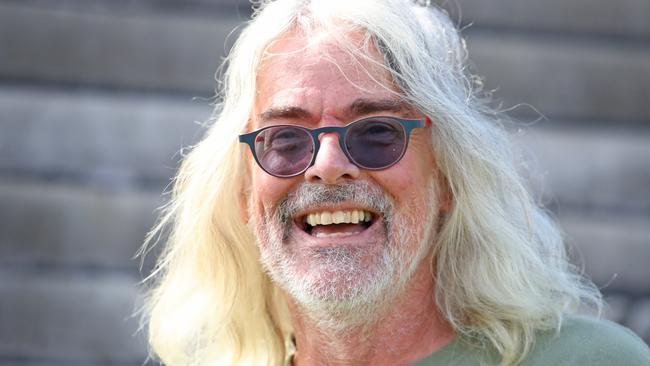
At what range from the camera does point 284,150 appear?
8.34ft

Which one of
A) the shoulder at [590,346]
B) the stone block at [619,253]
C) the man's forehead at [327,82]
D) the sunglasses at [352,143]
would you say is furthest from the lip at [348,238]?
the stone block at [619,253]

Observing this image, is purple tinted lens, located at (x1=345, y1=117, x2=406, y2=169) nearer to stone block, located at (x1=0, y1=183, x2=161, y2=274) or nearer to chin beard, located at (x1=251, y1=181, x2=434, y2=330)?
chin beard, located at (x1=251, y1=181, x2=434, y2=330)

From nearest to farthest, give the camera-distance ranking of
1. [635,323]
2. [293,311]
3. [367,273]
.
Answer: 1. [367,273]
2. [293,311]
3. [635,323]

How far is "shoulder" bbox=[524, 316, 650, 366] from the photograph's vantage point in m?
2.37

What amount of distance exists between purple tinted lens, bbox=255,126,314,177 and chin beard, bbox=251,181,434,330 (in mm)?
58

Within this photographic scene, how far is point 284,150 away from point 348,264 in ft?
1.00

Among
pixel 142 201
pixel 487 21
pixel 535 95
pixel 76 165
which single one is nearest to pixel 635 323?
pixel 535 95

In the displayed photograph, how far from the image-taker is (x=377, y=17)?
2.60 metres

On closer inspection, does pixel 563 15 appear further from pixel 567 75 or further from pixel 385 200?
pixel 385 200

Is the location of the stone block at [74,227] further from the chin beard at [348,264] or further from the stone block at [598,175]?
the chin beard at [348,264]

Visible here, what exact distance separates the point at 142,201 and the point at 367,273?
8.47ft

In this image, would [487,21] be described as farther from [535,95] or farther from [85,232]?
[85,232]

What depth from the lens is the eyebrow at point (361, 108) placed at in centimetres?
251

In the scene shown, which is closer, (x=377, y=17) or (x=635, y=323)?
(x=377, y=17)
